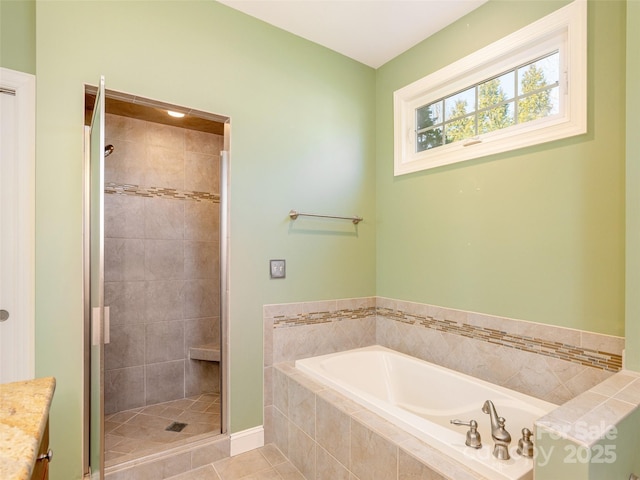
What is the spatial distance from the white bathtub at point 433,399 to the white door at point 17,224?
57.5 inches

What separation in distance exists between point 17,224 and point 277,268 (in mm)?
1366

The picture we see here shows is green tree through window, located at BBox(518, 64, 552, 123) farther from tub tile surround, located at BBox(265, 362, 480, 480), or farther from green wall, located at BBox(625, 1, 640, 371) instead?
tub tile surround, located at BBox(265, 362, 480, 480)

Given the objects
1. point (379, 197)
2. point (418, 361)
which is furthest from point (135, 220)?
point (418, 361)

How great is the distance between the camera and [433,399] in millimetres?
2162

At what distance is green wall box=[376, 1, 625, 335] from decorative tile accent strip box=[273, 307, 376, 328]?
10.2 inches

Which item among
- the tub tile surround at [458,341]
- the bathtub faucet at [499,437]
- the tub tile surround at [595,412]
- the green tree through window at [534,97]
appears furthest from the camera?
the green tree through window at [534,97]

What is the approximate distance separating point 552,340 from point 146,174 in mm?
3094

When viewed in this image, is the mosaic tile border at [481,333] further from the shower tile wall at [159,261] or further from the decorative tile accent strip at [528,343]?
the shower tile wall at [159,261]

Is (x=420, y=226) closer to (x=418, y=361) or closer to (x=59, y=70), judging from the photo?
(x=418, y=361)

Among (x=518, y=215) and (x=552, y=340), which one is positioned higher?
(x=518, y=215)

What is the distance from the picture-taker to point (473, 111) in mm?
2266

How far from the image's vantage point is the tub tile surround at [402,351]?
1.41 meters

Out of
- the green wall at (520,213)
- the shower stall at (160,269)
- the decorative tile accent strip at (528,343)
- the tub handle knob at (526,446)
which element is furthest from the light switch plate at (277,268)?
the tub handle knob at (526,446)

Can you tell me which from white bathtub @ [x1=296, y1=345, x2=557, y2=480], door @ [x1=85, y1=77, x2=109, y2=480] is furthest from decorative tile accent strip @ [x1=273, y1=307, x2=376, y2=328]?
door @ [x1=85, y1=77, x2=109, y2=480]
